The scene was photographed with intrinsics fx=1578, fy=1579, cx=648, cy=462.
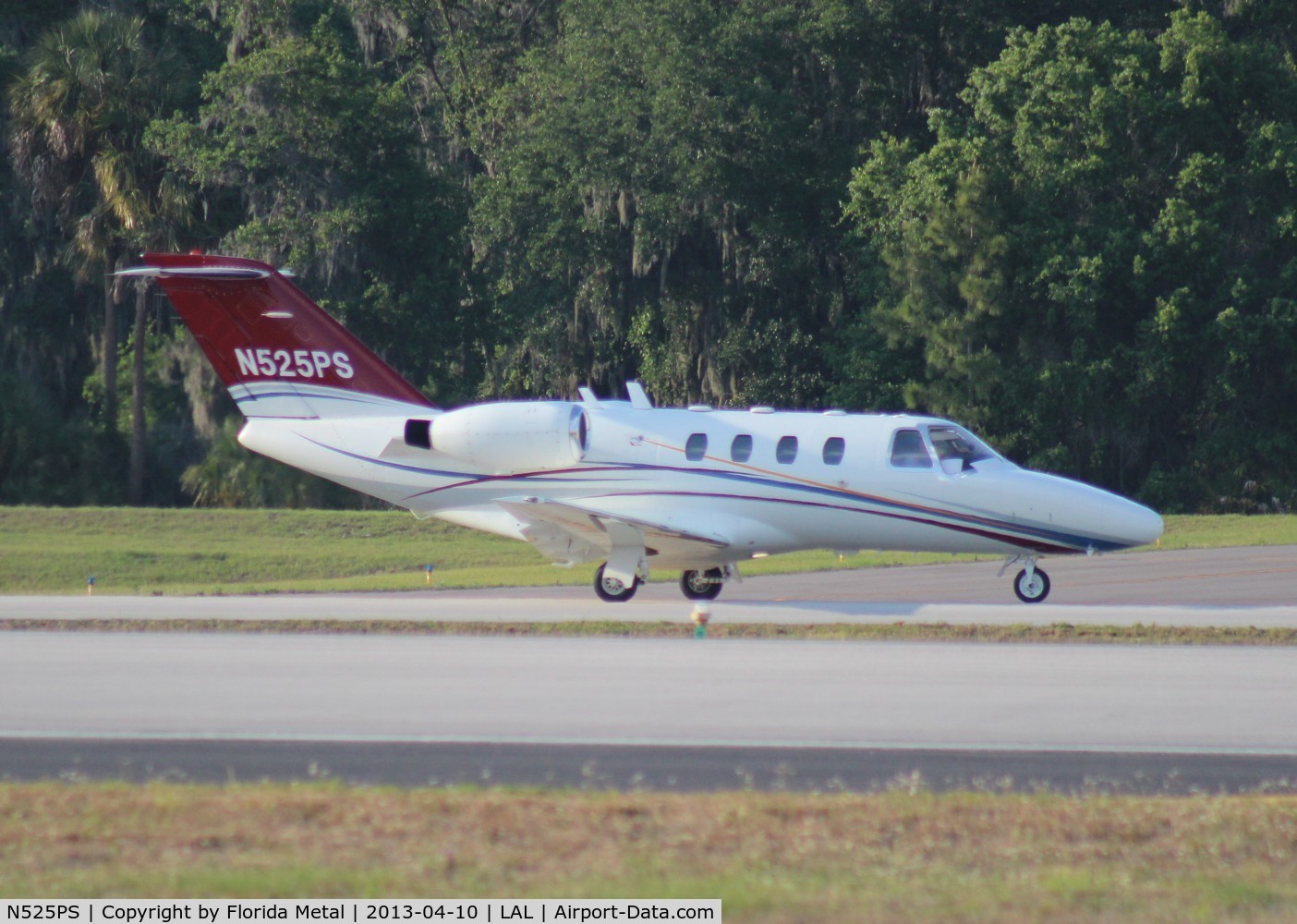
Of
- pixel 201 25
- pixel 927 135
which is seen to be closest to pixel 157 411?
pixel 201 25

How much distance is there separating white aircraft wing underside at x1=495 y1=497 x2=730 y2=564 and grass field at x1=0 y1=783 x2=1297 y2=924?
445 inches

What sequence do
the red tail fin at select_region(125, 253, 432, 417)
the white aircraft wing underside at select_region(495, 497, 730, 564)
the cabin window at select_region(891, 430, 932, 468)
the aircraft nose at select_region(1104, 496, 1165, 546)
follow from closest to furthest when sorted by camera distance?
the white aircraft wing underside at select_region(495, 497, 730, 564), the aircraft nose at select_region(1104, 496, 1165, 546), the cabin window at select_region(891, 430, 932, 468), the red tail fin at select_region(125, 253, 432, 417)

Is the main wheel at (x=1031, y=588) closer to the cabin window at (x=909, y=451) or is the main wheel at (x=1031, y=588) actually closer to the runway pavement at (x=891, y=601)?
the runway pavement at (x=891, y=601)

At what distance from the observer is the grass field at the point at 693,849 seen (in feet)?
23.3

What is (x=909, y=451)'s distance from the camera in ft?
70.7

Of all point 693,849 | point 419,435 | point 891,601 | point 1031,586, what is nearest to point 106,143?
point 419,435

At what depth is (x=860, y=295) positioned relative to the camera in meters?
44.5

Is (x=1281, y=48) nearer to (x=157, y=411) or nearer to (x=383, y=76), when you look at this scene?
(x=383, y=76)

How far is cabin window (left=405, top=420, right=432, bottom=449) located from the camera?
73.3ft

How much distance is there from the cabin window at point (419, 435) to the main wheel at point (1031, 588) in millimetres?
8404

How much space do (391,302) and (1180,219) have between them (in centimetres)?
2053

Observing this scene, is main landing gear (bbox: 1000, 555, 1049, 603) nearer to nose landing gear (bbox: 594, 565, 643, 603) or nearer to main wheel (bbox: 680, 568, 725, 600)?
main wheel (bbox: 680, 568, 725, 600)

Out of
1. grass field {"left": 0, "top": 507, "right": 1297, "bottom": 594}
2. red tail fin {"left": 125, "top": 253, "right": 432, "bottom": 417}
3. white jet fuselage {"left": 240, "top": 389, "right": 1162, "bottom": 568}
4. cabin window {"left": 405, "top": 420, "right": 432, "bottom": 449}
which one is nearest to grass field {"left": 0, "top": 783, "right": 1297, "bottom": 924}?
white jet fuselage {"left": 240, "top": 389, "right": 1162, "bottom": 568}

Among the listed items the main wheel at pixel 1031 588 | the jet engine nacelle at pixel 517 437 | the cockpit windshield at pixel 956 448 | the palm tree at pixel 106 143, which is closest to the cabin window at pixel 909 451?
the cockpit windshield at pixel 956 448
